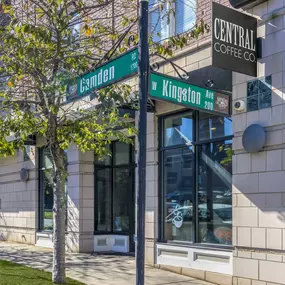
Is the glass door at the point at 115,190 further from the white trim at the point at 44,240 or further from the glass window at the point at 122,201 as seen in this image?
the white trim at the point at 44,240

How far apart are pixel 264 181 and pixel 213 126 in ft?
6.51

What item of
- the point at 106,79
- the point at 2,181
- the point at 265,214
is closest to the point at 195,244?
the point at 265,214

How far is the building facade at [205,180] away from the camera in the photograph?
7.71 m

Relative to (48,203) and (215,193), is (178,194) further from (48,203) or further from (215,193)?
(48,203)

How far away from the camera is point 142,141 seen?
4.26 m

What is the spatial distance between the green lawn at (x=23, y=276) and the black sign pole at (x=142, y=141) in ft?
14.8

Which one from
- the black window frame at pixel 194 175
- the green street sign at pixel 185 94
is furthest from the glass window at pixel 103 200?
the green street sign at pixel 185 94

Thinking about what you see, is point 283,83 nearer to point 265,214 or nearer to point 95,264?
point 265,214

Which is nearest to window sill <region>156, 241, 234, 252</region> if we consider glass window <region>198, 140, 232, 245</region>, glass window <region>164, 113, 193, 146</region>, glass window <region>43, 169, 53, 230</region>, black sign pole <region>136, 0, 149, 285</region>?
glass window <region>198, 140, 232, 245</region>

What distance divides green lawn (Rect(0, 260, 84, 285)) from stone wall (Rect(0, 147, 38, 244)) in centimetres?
534

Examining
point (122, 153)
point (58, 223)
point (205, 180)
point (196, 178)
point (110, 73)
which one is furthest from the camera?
point (122, 153)

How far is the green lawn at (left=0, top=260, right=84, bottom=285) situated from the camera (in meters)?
8.39

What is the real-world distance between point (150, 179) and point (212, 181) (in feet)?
5.78

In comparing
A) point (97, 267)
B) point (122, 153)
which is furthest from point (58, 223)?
point (122, 153)
